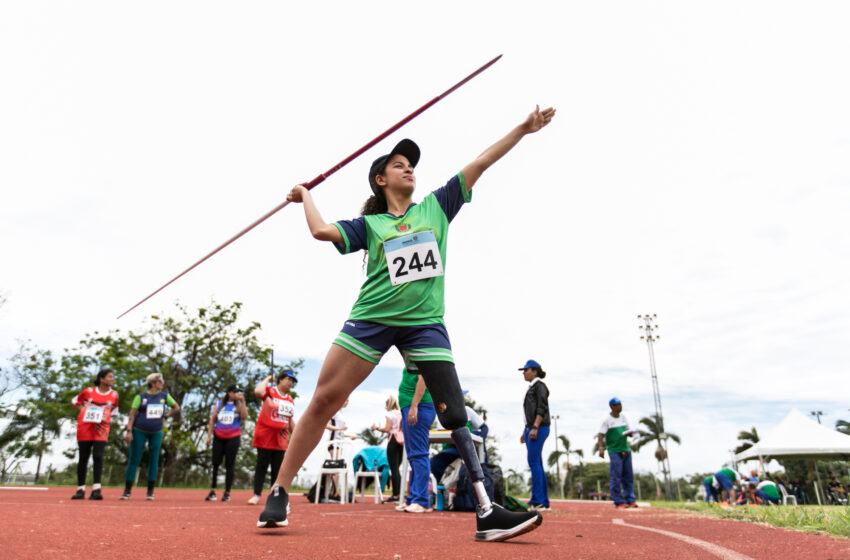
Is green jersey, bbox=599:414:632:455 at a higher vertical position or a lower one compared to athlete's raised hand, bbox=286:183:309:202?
lower

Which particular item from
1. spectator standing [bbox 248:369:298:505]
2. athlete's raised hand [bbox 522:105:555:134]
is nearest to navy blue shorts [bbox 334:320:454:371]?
athlete's raised hand [bbox 522:105:555:134]

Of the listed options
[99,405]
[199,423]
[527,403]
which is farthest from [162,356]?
[527,403]

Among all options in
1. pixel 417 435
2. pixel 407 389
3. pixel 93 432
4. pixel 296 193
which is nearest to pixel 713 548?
pixel 296 193

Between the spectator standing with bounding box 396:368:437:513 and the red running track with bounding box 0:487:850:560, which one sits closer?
the red running track with bounding box 0:487:850:560

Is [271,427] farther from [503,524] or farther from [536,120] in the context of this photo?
[536,120]

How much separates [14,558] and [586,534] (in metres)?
3.47

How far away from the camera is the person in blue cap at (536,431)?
848cm

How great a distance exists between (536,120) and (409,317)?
1381 millimetres

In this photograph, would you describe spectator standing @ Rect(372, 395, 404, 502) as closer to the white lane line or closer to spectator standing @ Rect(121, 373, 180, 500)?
spectator standing @ Rect(121, 373, 180, 500)

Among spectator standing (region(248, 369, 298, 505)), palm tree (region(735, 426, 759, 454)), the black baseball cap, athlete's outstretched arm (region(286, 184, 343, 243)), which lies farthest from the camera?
palm tree (region(735, 426, 759, 454))

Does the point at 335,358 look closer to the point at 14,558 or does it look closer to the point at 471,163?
the point at 471,163

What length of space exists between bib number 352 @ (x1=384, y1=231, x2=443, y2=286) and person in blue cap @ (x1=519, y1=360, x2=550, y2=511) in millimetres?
5755

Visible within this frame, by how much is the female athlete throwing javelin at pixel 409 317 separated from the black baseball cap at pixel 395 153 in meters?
0.33

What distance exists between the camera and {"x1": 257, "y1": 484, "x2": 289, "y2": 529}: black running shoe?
3.59 meters
